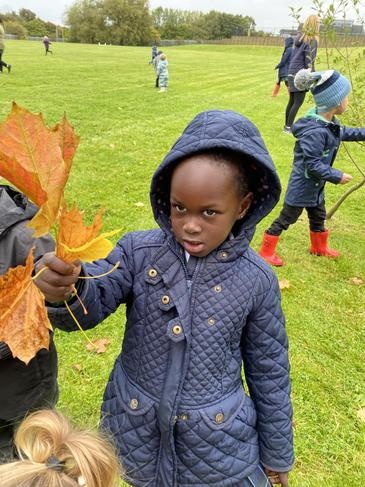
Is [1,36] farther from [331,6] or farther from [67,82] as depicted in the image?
[331,6]

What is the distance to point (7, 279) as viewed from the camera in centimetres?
89

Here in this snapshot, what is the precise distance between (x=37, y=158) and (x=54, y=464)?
2.55ft

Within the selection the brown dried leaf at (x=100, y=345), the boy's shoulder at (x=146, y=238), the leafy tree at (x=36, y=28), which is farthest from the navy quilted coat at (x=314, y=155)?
the leafy tree at (x=36, y=28)

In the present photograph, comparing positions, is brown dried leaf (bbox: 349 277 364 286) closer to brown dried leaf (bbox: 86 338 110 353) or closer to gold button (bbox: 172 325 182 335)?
brown dried leaf (bbox: 86 338 110 353)

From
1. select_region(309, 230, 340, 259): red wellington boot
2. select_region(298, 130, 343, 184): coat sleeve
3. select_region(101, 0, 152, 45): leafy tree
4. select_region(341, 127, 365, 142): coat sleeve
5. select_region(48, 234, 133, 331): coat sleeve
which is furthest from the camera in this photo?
select_region(101, 0, 152, 45): leafy tree

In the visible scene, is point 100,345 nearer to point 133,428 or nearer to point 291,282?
point 133,428

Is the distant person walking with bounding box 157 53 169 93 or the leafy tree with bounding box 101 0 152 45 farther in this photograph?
the leafy tree with bounding box 101 0 152 45

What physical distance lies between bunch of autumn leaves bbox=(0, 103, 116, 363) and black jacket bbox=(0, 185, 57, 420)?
23.1 inches

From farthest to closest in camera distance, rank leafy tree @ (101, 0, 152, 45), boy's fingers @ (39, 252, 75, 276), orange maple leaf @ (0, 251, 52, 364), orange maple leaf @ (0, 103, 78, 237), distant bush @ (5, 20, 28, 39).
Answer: leafy tree @ (101, 0, 152, 45) → distant bush @ (5, 20, 28, 39) → boy's fingers @ (39, 252, 75, 276) → orange maple leaf @ (0, 251, 52, 364) → orange maple leaf @ (0, 103, 78, 237)

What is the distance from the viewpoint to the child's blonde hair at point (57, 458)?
1.09 metres

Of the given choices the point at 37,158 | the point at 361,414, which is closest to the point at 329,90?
the point at 361,414

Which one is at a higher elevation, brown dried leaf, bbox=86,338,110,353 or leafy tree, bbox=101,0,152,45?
leafy tree, bbox=101,0,152,45

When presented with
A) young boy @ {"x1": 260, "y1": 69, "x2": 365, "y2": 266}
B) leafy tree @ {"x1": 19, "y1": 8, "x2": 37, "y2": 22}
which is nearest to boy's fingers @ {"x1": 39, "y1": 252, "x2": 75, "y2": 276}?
young boy @ {"x1": 260, "y1": 69, "x2": 365, "y2": 266}

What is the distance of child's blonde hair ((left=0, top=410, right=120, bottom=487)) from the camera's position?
109 centimetres
